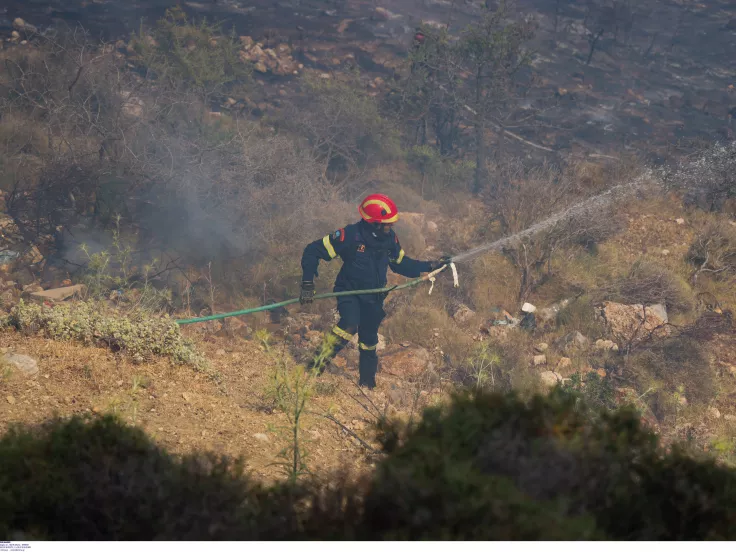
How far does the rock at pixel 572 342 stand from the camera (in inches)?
259

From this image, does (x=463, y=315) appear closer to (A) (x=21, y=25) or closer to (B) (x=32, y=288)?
(B) (x=32, y=288)

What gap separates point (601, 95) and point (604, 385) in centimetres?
1199

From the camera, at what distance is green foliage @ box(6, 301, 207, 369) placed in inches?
174

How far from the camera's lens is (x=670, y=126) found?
46.4 feet

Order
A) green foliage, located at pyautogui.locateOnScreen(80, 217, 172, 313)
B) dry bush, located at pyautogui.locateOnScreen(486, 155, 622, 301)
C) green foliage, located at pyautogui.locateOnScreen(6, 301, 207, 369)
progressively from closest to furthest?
green foliage, located at pyautogui.locateOnScreen(6, 301, 207, 369) → green foliage, located at pyautogui.locateOnScreen(80, 217, 172, 313) → dry bush, located at pyautogui.locateOnScreen(486, 155, 622, 301)

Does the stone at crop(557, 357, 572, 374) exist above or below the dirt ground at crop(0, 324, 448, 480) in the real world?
above

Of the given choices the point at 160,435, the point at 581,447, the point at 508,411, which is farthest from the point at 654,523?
the point at 160,435

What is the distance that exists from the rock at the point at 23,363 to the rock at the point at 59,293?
2311mm

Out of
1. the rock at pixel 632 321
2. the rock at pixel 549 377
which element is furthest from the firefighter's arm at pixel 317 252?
the rock at pixel 632 321

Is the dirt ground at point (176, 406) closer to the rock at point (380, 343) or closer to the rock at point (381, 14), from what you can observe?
the rock at point (380, 343)

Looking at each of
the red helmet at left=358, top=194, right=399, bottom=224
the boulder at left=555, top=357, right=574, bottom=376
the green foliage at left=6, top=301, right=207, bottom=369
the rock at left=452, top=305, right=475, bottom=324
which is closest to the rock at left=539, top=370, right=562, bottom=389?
the boulder at left=555, top=357, right=574, bottom=376

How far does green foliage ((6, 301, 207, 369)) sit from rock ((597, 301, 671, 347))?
4661 mm

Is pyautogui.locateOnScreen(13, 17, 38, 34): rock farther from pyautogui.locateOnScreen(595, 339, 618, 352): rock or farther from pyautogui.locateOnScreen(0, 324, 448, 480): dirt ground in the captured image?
pyautogui.locateOnScreen(595, 339, 618, 352): rock

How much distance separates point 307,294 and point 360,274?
0.60 metres
